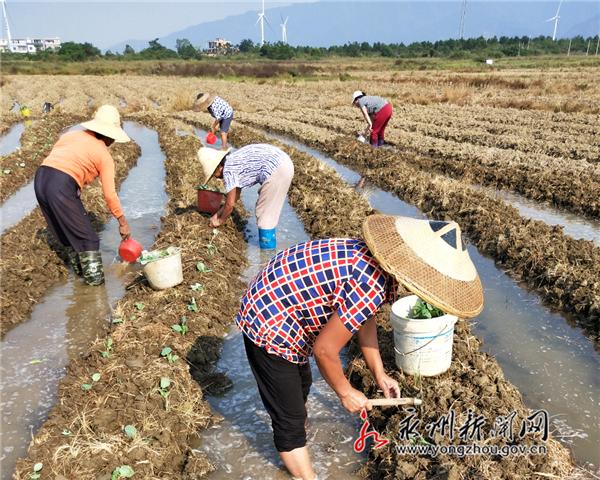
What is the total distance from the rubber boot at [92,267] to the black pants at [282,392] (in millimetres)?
3279

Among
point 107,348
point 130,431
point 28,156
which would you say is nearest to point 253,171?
point 107,348

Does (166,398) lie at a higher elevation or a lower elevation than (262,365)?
lower

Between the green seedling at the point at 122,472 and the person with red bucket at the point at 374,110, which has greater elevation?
the person with red bucket at the point at 374,110

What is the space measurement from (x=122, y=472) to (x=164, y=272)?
2164mm

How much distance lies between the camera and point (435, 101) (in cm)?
2072

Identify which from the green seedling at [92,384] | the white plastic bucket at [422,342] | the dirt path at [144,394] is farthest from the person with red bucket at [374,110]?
the green seedling at [92,384]

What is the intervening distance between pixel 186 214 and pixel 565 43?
86.9 meters

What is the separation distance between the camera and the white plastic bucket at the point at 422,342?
3035mm

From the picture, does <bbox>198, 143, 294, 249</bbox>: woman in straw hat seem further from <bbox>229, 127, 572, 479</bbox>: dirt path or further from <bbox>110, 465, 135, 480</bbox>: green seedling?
<bbox>110, 465, 135, 480</bbox>: green seedling

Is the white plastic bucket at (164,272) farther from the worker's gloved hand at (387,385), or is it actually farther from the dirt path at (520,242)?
the dirt path at (520,242)

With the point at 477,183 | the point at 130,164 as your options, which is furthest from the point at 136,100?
the point at 477,183

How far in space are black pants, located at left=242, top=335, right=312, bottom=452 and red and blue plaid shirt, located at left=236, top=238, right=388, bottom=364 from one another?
7 cm

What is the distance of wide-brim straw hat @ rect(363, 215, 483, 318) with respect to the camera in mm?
1953

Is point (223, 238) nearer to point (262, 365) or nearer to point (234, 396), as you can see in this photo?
point (234, 396)
